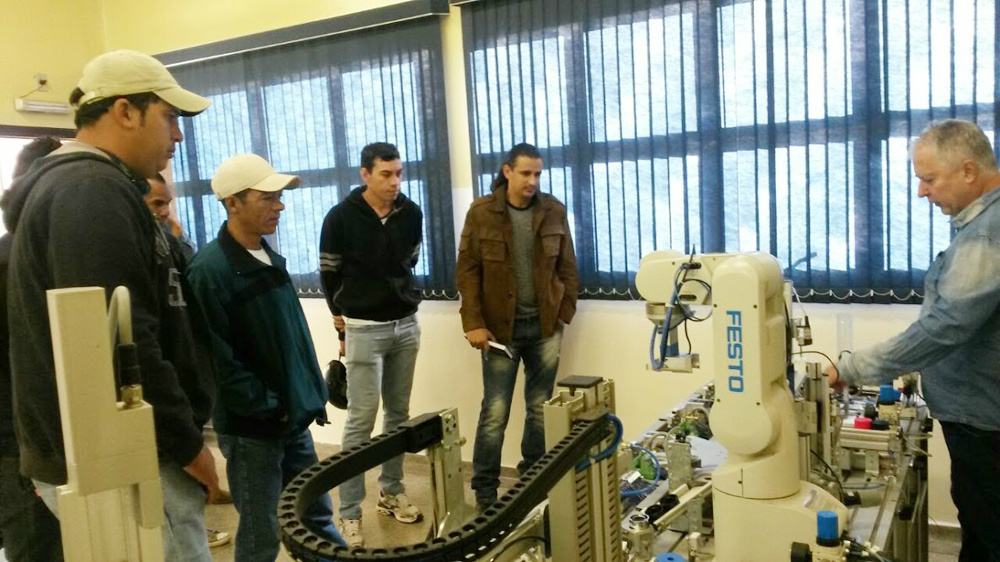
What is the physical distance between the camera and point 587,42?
3234 mm

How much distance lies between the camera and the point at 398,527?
3160mm

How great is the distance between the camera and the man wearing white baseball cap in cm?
190

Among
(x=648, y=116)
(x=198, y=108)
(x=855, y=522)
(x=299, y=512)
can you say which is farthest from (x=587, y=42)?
(x=299, y=512)

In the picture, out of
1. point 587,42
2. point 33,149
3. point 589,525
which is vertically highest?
point 587,42

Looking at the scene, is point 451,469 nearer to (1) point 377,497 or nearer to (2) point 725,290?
(2) point 725,290

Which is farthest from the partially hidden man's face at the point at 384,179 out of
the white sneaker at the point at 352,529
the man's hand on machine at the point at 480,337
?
the white sneaker at the point at 352,529

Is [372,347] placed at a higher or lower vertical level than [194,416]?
lower

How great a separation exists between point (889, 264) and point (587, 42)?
153cm

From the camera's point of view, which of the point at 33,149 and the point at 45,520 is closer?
the point at 45,520

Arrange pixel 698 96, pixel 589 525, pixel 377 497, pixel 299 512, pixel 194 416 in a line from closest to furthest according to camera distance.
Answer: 1. pixel 299 512
2. pixel 589 525
3. pixel 194 416
4. pixel 698 96
5. pixel 377 497

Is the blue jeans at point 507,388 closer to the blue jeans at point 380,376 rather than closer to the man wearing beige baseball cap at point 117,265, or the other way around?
the blue jeans at point 380,376

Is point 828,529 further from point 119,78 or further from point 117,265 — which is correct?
point 119,78

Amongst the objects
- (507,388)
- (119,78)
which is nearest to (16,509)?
(119,78)

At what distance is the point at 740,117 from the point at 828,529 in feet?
6.94
